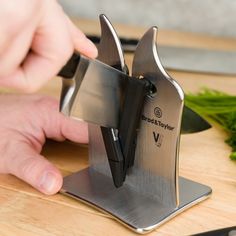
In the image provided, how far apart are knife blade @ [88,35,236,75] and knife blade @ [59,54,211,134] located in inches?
23.3

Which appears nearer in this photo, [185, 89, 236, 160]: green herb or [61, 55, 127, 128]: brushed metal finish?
[61, 55, 127, 128]: brushed metal finish

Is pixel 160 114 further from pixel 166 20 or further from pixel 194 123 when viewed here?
pixel 166 20

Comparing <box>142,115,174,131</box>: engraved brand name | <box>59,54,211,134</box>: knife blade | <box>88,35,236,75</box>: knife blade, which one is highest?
<box>59,54,211,134</box>: knife blade

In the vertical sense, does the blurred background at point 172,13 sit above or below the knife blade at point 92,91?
below

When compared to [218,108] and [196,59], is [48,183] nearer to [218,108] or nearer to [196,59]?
[218,108]

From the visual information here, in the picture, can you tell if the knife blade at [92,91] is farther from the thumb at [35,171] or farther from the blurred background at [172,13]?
the blurred background at [172,13]

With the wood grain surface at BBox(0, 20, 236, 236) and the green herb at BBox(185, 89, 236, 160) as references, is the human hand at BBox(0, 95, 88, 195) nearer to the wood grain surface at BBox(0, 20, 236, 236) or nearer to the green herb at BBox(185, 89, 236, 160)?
the wood grain surface at BBox(0, 20, 236, 236)

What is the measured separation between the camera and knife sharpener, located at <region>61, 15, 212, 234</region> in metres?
0.64

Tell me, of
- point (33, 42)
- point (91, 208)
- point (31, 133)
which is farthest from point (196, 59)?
point (33, 42)

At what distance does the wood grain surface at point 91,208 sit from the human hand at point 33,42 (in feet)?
0.61

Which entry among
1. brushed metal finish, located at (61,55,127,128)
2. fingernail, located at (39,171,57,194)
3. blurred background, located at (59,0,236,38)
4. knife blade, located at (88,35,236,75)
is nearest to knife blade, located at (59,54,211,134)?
brushed metal finish, located at (61,55,127,128)

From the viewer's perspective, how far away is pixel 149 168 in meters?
0.69

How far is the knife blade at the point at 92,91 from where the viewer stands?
0.59 m

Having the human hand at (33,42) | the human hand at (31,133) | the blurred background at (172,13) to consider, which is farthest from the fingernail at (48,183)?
the blurred background at (172,13)
